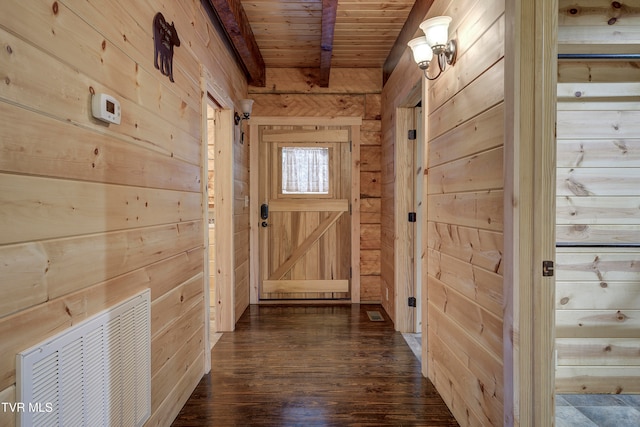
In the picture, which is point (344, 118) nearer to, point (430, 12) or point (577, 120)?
Result: point (430, 12)

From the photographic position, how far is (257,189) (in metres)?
3.69

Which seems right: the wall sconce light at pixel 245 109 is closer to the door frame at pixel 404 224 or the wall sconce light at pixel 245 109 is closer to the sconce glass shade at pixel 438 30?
the door frame at pixel 404 224

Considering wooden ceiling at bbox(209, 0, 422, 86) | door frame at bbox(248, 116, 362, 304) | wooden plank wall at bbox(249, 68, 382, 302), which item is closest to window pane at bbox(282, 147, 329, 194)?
door frame at bbox(248, 116, 362, 304)

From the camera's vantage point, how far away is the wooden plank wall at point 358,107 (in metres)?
3.70

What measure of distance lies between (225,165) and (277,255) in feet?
4.18

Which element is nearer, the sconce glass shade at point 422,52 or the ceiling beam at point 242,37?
the sconce glass shade at point 422,52

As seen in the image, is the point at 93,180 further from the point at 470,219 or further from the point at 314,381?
the point at 314,381

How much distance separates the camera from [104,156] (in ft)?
3.76

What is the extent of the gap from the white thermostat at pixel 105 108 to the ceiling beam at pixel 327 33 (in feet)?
5.39

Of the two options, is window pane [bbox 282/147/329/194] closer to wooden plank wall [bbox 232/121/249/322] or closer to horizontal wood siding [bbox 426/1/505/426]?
wooden plank wall [bbox 232/121/249/322]

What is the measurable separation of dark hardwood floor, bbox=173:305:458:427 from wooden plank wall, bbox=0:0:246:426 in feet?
0.94

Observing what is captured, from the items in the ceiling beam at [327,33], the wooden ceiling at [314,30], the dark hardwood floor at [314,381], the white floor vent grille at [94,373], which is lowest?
the dark hardwood floor at [314,381]

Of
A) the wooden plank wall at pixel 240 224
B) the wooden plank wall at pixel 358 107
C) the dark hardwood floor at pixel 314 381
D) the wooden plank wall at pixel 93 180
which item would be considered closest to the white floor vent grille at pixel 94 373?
the wooden plank wall at pixel 93 180

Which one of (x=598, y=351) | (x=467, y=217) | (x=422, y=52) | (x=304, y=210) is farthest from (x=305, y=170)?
(x=598, y=351)
